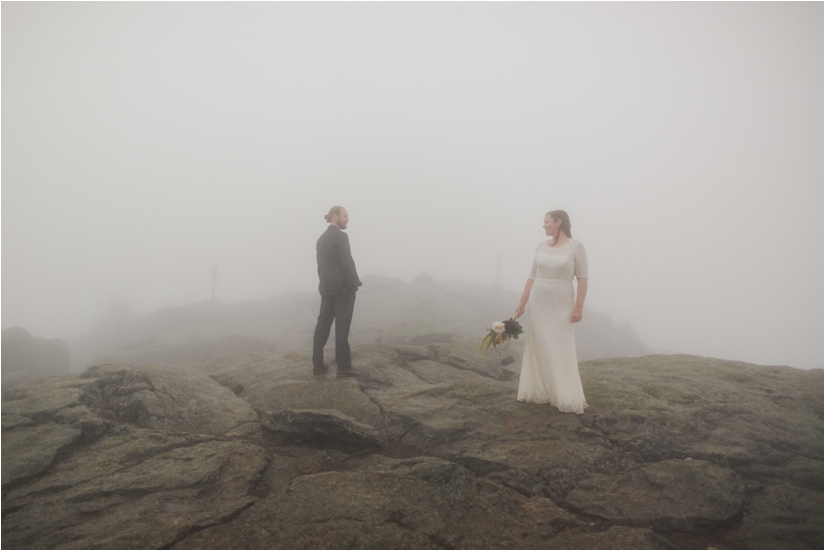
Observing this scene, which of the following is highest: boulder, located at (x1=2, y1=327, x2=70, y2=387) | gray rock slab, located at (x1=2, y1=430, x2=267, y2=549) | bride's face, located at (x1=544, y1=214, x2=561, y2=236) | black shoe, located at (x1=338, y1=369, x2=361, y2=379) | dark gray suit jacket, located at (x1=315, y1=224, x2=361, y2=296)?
bride's face, located at (x1=544, y1=214, x2=561, y2=236)

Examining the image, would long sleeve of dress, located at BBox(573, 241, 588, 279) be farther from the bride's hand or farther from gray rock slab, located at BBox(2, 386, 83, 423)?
gray rock slab, located at BBox(2, 386, 83, 423)

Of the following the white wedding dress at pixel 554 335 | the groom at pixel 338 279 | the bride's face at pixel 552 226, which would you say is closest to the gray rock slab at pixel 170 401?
the groom at pixel 338 279

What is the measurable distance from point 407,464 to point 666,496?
3.53 metres

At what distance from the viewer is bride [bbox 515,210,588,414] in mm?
8039

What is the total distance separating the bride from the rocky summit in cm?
41

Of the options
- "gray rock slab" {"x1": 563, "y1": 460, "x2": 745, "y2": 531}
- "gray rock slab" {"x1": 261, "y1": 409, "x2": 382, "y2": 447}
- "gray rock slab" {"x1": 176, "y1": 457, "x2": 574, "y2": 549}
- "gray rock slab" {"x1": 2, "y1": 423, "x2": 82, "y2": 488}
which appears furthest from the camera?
"gray rock slab" {"x1": 261, "y1": 409, "x2": 382, "y2": 447}

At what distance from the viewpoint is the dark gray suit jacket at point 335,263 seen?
9781 millimetres

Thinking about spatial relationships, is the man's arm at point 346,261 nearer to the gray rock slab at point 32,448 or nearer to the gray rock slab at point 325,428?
the gray rock slab at point 325,428

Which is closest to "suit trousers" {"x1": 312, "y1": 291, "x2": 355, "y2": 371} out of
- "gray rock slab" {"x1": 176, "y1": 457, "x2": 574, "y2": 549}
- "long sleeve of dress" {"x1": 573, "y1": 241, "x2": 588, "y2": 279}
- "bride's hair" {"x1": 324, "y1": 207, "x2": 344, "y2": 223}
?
"bride's hair" {"x1": 324, "y1": 207, "x2": 344, "y2": 223}

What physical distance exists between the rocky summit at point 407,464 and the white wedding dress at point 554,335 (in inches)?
15.7

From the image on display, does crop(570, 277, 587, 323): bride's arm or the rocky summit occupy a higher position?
crop(570, 277, 587, 323): bride's arm

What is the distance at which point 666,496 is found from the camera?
564 cm

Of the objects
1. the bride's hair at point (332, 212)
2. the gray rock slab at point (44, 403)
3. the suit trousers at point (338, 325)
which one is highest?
the bride's hair at point (332, 212)

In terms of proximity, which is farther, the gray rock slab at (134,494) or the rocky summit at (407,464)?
the rocky summit at (407,464)
